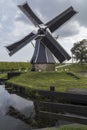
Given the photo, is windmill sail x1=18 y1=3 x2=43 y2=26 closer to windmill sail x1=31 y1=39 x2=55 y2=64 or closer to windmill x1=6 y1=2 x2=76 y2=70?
windmill x1=6 y1=2 x2=76 y2=70

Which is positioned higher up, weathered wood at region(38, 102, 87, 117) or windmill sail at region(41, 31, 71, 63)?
windmill sail at region(41, 31, 71, 63)

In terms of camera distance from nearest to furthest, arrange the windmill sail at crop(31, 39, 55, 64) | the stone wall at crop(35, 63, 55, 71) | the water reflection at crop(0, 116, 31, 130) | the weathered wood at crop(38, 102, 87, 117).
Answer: the weathered wood at crop(38, 102, 87, 117) → the water reflection at crop(0, 116, 31, 130) → the windmill sail at crop(31, 39, 55, 64) → the stone wall at crop(35, 63, 55, 71)

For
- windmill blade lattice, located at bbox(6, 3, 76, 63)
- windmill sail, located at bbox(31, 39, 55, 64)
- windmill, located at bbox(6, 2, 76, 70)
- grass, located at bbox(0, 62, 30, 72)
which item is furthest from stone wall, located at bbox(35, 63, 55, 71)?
grass, located at bbox(0, 62, 30, 72)

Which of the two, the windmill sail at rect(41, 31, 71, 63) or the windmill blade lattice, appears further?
the windmill blade lattice

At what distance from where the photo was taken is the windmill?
43772 millimetres

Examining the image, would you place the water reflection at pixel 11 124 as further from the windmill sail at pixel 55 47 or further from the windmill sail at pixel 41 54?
the windmill sail at pixel 41 54

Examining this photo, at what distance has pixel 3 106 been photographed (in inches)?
840

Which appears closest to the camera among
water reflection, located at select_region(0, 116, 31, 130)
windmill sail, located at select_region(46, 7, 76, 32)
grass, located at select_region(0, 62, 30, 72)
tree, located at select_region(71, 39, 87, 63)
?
water reflection, located at select_region(0, 116, 31, 130)

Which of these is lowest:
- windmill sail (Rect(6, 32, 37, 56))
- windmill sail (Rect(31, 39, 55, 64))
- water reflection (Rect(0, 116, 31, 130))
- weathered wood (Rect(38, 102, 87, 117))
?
water reflection (Rect(0, 116, 31, 130))

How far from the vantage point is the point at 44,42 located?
44812mm

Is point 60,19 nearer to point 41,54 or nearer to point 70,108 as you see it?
point 41,54

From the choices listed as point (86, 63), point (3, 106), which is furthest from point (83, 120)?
point (86, 63)

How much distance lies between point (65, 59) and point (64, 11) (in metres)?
7.54

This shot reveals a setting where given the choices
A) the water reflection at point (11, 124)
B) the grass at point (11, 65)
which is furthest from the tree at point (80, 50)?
the water reflection at point (11, 124)
